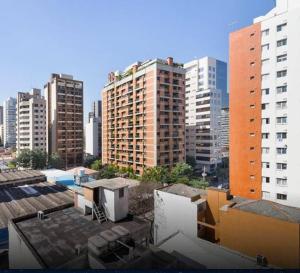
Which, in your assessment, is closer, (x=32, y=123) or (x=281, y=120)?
(x=281, y=120)

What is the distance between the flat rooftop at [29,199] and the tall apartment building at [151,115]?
8974 mm

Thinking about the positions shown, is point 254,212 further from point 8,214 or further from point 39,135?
point 39,135

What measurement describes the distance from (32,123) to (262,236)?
28538 mm

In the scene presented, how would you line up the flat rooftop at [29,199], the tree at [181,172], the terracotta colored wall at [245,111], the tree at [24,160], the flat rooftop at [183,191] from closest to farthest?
the flat rooftop at [183,191] < the flat rooftop at [29,199] < the terracotta colored wall at [245,111] < the tree at [181,172] < the tree at [24,160]

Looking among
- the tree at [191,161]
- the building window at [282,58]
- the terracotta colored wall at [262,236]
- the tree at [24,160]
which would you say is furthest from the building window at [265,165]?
the tree at [24,160]

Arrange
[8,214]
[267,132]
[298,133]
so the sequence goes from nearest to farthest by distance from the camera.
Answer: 1. [8,214]
2. [298,133]
3. [267,132]

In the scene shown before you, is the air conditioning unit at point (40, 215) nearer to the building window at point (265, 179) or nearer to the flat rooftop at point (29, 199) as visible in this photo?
the flat rooftop at point (29, 199)

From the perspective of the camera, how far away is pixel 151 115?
19.3 metres

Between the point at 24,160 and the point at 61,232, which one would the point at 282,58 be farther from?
the point at 24,160

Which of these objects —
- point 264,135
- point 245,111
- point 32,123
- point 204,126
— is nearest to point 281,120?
point 264,135

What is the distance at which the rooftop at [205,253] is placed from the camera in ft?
11.4

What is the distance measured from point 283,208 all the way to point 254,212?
772 mm

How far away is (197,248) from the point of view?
4062 mm

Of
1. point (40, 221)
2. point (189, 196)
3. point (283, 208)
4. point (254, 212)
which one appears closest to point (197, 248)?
point (254, 212)
